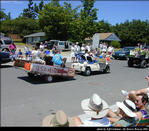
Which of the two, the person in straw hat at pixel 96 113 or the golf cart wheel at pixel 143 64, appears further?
the golf cart wheel at pixel 143 64

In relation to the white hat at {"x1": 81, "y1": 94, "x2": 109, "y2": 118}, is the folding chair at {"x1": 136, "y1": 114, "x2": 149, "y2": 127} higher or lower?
lower

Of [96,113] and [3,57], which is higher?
[3,57]

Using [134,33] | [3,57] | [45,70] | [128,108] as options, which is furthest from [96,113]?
[134,33]

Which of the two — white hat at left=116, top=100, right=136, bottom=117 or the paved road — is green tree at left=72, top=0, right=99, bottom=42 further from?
white hat at left=116, top=100, right=136, bottom=117

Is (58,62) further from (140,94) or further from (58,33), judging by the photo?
(58,33)

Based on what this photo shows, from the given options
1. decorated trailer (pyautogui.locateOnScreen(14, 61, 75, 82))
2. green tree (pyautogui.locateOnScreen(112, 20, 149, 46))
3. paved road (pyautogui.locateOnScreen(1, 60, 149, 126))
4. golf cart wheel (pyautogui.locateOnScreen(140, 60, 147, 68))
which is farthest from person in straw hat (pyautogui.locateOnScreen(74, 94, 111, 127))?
green tree (pyautogui.locateOnScreen(112, 20, 149, 46))

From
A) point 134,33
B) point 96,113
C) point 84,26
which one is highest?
point 134,33

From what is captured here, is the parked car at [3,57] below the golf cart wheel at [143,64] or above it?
above

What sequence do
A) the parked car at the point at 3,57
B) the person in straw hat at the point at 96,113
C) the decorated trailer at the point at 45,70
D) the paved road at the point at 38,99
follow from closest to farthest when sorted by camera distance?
the person in straw hat at the point at 96,113 < the paved road at the point at 38,99 < the decorated trailer at the point at 45,70 < the parked car at the point at 3,57

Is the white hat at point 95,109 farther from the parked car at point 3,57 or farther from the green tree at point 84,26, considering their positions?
the green tree at point 84,26

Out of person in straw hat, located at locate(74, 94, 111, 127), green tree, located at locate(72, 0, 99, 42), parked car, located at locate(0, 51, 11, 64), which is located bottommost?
person in straw hat, located at locate(74, 94, 111, 127)

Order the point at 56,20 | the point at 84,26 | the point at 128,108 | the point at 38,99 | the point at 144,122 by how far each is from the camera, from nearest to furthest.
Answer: the point at 128,108 < the point at 144,122 < the point at 38,99 < the point at 84,26 < the point at 56,20

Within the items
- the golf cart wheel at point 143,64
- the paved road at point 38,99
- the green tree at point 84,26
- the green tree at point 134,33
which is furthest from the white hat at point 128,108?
the green tree at point 134,33

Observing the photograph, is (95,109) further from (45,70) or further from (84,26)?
(84,26)
